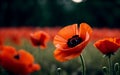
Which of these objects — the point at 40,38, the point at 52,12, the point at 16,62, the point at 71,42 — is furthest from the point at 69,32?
the point at 52,12

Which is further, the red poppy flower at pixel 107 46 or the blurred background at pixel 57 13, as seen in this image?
the blurred background at pixel 57 13

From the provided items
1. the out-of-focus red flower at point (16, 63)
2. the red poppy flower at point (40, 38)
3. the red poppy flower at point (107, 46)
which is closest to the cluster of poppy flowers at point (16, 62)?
the out-of-focus red flower at point (16, 63)

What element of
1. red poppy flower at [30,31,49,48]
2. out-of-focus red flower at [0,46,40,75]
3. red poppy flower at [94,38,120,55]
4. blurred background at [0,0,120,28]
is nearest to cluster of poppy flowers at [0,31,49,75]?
out-of-focus red flower at [0,46,40,75]

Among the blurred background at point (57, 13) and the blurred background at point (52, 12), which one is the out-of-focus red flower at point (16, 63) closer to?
the blurred background at point (57, 13)

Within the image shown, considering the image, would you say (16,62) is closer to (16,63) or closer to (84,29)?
(16,63)

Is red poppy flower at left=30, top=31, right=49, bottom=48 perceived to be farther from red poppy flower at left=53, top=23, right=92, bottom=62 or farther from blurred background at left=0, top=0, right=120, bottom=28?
blurred background at left=0, top=0, right=120, bottom=28

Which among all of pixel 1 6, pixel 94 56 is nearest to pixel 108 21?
pixel 1 6
